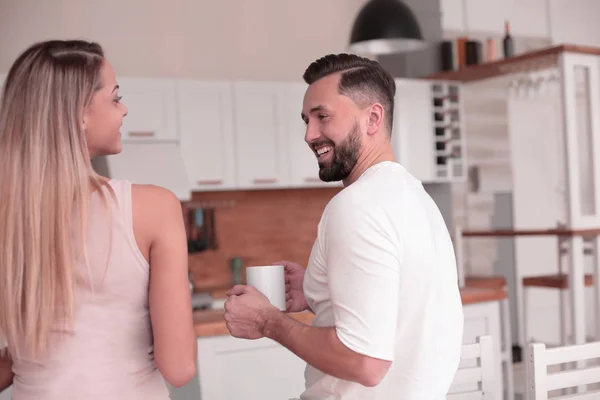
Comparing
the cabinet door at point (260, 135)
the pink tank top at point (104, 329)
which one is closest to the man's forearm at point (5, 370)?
the pink tank top at point (104, 329)

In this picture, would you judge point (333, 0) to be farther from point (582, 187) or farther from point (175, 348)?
point (175, 348)

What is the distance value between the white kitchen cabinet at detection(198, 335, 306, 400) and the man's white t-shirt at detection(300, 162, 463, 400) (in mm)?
1591

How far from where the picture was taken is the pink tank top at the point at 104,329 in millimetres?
1435

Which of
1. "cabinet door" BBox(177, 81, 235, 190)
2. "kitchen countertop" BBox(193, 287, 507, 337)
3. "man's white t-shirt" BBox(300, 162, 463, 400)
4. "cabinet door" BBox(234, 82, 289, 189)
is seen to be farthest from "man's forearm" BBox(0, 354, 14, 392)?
"cabinet door" BBox(234, 82, 289, 189)

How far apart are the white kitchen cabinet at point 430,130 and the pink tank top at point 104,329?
487 centimetres

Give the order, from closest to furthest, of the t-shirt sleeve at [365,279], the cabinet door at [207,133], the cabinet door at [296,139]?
1. the t-shirt sleeve at [365,279]
2. the cabinet door at [207,133]
3. the cabinet door at [296,139]

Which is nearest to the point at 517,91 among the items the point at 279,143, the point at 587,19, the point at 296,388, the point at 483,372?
the point at 587,19

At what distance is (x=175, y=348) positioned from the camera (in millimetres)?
1489

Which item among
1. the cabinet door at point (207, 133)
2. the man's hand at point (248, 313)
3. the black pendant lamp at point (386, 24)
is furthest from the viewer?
the cabinet door at point (207, 133)

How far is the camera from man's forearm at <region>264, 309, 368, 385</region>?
140cm

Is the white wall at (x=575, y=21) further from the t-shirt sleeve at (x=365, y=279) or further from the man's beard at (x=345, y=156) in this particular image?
the t-shirt sleeve at (x=365, y=279)

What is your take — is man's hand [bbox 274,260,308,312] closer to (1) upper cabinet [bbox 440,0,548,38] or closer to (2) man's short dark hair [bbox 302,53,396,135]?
(2) man's short dark hair [bbox 302,53,396,135]

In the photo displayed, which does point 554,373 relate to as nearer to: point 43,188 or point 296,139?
point 43,188

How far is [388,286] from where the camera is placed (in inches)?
54.3
